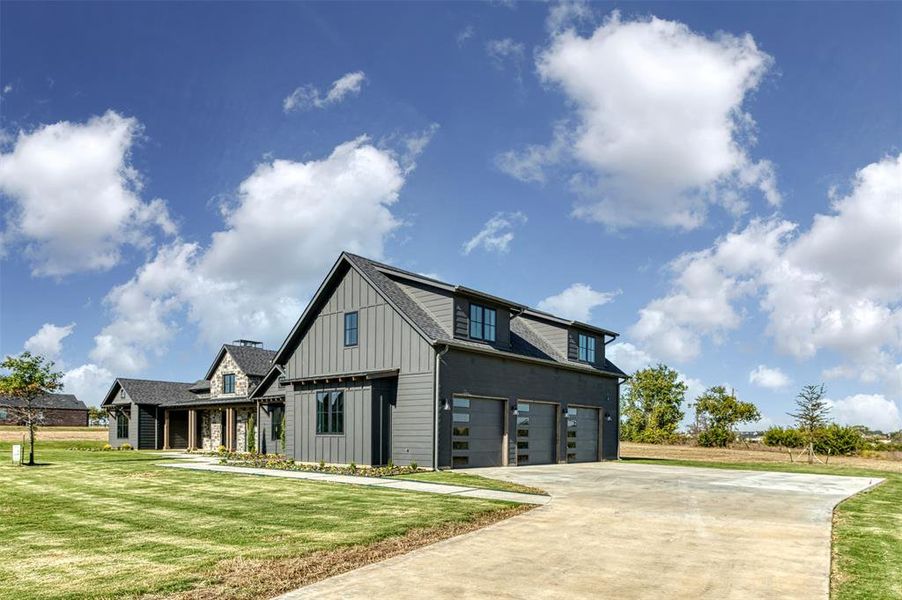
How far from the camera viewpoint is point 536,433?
28.1 m

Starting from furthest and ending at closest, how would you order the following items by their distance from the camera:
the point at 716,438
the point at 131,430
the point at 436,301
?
1. the point at 716,438
2. the point at 131,430
3. the point at 436,301

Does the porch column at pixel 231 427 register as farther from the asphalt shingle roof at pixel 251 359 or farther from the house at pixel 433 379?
the house at pixel 433 379

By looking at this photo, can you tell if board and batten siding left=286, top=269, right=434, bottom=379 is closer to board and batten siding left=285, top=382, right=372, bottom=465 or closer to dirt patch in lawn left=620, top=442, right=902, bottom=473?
board and batten siding left=285, top=382, right=372, bottom=465

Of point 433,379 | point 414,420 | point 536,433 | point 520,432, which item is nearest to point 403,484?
point 433,379

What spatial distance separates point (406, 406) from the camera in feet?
78.4

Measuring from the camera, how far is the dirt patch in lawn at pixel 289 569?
23.4 feet

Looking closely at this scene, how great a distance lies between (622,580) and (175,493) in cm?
1132

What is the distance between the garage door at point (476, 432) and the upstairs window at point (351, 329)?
16.1ft

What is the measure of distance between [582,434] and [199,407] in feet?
72.4

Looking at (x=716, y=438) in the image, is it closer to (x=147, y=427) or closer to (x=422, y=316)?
(x=422, y=316)

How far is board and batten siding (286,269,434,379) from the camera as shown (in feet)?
78.6

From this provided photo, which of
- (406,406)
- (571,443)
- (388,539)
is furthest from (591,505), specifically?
(571,443)

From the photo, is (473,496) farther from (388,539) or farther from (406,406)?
(406,406)

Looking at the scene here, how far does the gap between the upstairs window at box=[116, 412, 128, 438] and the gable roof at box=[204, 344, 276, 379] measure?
728cm
